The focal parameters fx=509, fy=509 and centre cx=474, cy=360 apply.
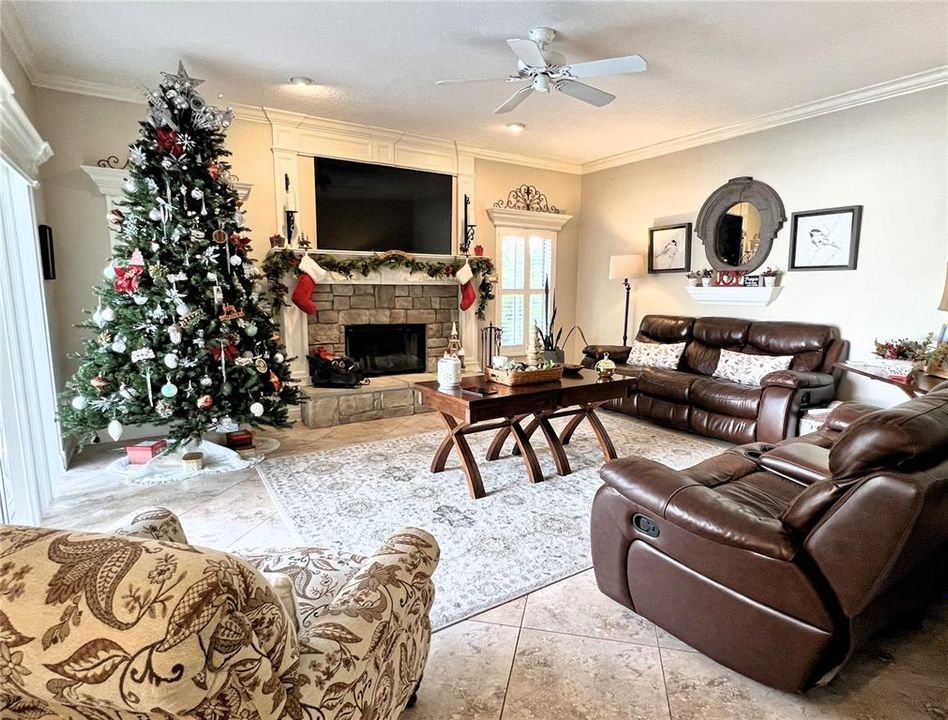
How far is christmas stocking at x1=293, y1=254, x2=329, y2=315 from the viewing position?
4703 millimetres

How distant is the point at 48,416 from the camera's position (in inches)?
132

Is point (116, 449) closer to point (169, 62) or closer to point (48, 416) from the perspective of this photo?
point (48, 416)

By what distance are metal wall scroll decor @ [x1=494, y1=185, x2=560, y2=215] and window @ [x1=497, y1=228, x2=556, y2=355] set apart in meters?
0.26

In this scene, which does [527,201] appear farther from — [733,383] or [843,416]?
[843,416]

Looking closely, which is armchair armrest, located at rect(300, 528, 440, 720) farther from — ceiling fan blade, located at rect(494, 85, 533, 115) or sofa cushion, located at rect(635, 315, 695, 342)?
sofa cushion, located at rect(635, 315, 695, 342)

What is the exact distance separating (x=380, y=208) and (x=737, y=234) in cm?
352

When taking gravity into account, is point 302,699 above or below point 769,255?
below

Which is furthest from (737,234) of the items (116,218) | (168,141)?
(116,218)

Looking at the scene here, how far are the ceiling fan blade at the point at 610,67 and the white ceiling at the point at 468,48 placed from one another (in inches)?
10.1

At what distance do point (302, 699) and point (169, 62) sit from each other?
410cm

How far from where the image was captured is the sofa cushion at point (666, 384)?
4398 millimetres

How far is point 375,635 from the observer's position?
3.59 ft

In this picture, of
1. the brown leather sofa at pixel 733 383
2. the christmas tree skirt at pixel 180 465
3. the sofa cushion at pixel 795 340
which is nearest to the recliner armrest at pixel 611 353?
the brown leather sofa at pixel 733 383

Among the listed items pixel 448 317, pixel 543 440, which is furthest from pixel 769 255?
pixel 448 317
